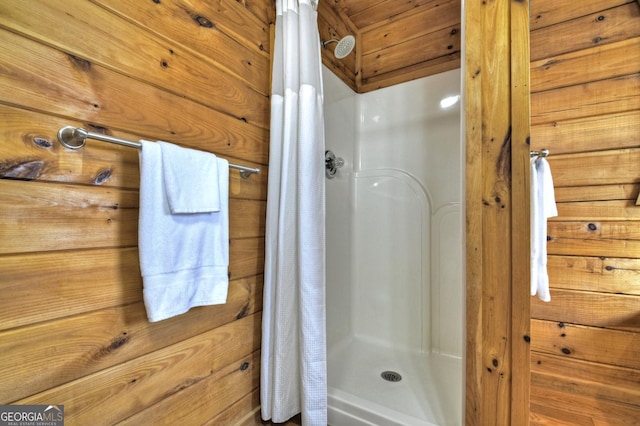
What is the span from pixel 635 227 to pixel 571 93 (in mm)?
700

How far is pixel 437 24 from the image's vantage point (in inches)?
66.4

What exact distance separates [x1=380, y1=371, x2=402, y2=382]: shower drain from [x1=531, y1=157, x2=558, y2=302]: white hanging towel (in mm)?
835

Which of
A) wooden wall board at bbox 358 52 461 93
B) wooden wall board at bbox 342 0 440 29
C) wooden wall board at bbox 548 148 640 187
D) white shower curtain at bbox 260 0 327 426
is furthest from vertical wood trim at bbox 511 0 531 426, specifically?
wooden wall board at bbox 342 0 440 29

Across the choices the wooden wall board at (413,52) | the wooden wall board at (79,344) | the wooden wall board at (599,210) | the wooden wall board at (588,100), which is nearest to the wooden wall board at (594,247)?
the wooden wall board at (599,210)

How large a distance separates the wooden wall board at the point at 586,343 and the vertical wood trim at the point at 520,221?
78cm

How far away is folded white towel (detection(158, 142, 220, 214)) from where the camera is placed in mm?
753

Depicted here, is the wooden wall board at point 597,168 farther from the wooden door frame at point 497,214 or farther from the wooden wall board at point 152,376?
the wooden wall board at point 152,376

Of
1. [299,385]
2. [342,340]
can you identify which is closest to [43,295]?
[299,385]

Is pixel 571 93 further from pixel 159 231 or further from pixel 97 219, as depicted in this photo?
pixel 97 219

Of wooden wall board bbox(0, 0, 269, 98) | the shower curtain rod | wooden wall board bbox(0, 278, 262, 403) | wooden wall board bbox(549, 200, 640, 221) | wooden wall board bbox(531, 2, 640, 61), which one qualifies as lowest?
wooden wall board bbox(0, 278, 262, 403)

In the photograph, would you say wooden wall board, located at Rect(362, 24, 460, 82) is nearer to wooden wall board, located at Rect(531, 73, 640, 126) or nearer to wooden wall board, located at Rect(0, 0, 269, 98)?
wooden wall board, located at Rect(531, 73, 640, 126)

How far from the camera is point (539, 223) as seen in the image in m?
1.06

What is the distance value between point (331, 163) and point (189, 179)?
106cm

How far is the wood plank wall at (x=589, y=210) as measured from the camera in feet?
3.90
